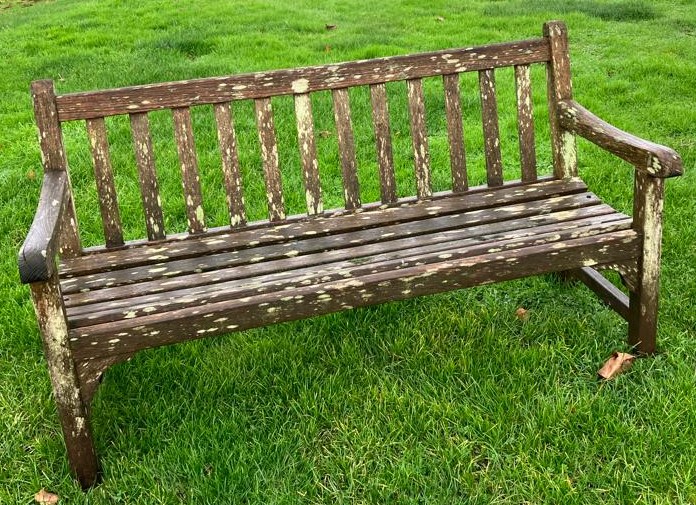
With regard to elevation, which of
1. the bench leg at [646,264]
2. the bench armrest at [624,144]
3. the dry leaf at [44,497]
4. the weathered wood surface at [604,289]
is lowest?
the dry leaf at [44,497]

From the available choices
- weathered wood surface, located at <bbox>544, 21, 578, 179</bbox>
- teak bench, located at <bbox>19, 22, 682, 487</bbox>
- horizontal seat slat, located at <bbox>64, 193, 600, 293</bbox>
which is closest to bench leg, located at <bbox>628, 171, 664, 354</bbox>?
teak bench, located at <bbox>19, 22, 682, 487</bbox>

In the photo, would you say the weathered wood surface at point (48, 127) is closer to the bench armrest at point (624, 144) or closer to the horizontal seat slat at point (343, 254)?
the horizontal seat slat at point (343, 254)

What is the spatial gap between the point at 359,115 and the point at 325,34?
3337mm

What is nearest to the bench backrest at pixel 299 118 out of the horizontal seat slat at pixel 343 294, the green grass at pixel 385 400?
the green grass at pixel 385 400

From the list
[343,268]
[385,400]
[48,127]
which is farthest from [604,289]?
[48,127]

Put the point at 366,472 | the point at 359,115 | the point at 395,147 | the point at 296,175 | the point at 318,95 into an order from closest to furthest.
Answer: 1. the point at 366,472
2. the point at 296,175
3. the point at 395,147
4. the point at 359,115
5. the point at 318,95

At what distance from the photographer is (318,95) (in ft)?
21.6

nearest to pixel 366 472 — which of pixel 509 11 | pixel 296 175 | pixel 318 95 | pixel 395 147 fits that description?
pixel 296 175

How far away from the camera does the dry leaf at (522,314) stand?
3.46 metres

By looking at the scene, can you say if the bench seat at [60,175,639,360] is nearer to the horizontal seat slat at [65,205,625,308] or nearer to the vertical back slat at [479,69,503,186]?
the horizontal seat slat at [65,205,625,308]

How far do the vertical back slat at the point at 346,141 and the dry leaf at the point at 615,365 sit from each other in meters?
1.31

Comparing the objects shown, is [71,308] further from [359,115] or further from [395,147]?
[359,115]

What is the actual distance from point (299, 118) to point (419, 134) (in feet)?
1.82

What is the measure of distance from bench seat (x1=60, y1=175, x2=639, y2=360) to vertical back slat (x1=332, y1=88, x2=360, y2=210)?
5.6 inches
